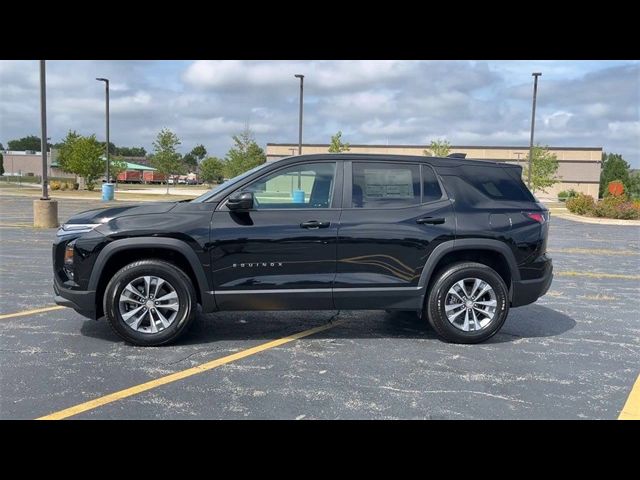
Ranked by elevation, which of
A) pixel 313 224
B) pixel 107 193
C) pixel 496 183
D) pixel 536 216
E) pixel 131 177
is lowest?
pixel 107 193

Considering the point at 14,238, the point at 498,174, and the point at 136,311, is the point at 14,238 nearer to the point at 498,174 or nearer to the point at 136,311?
the point at 136,311

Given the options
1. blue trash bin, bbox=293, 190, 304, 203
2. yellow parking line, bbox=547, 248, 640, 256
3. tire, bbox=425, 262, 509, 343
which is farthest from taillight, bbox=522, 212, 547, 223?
yellow parking line, bbox=547, 248, 640, 256

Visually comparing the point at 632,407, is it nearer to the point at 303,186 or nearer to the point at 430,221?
the point at 430,221

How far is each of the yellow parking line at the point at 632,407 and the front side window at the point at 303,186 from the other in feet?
9.74

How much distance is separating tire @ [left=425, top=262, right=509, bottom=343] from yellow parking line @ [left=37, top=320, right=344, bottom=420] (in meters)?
1.32

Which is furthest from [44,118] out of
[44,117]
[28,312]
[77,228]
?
[77,228]

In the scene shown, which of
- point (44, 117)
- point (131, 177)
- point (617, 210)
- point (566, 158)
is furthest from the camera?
point (131, 177)

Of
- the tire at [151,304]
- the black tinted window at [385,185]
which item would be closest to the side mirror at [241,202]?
the tire at [151,304]

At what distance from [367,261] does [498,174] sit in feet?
5.71

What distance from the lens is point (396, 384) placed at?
164 inches

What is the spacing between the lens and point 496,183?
544cm

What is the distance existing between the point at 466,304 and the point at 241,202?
2.44 metres

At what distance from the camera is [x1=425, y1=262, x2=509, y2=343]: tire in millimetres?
5152

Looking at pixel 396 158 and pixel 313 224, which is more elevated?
pixel 396 158
